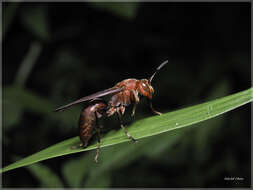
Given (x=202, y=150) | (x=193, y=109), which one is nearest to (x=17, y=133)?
(x=202, y=150)

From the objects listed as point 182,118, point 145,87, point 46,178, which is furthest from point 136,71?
point 182,118

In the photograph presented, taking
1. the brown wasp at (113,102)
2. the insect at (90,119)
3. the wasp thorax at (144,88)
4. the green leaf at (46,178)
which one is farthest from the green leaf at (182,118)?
the green leaf at (46,178)

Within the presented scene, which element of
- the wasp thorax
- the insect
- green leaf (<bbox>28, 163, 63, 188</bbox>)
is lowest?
green leaf (<bbox>28, 163, 63, 188</bbox>)

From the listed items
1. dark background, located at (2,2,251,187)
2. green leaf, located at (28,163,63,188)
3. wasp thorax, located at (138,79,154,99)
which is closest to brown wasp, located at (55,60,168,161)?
wasp thorax, located at (138,79,154,99)

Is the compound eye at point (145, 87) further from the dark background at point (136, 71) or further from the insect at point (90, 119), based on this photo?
the dark background at point (136, 71)

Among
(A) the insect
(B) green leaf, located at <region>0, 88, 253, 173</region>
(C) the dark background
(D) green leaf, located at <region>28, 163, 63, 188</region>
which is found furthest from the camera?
(C) the dark background

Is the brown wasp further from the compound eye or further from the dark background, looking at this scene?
the dark background

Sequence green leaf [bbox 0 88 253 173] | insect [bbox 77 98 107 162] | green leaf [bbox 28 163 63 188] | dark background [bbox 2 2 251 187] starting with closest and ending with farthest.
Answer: green leaf [bbox 0 88 253 173] → insect [bbox 77 98 107 162] → green leaf [bbox 28 163 63 188] → dark background [bbox 2 2 251 187]

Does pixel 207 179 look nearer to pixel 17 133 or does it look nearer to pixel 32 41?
pixel 17 133

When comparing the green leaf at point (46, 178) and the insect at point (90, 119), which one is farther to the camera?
the green leaf at point (46, 178)
